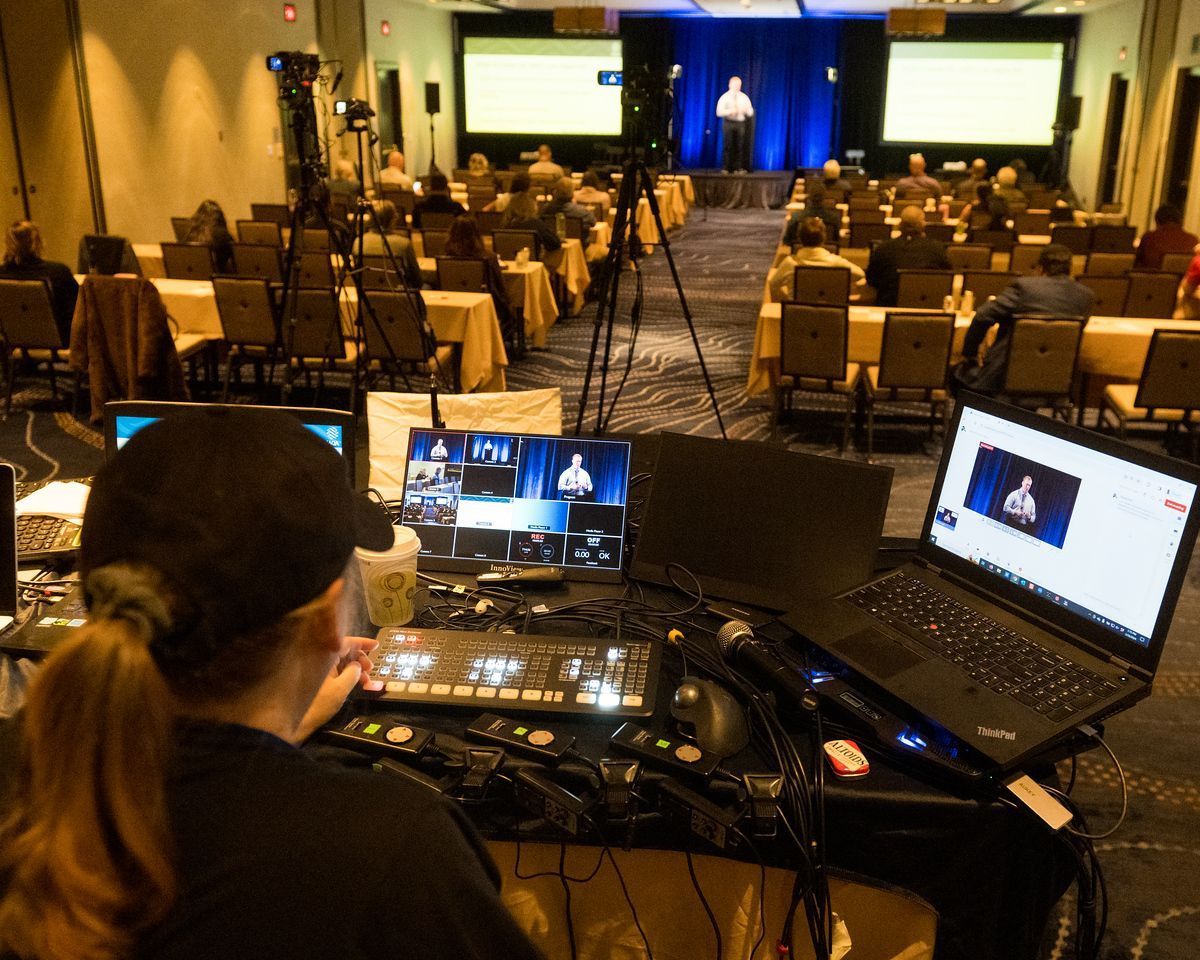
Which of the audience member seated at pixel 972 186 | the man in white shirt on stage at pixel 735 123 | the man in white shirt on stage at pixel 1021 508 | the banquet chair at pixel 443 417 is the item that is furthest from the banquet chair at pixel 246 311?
the man in white shirt on stage at pixel 735 123

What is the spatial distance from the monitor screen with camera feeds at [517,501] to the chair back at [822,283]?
14.2ft

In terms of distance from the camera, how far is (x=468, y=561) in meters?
1.96

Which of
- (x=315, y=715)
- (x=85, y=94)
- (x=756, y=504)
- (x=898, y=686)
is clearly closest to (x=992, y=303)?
(x=756, y=504)

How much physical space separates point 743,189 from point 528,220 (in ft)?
32.0

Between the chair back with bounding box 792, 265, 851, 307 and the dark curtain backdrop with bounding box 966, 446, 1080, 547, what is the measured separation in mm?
4433

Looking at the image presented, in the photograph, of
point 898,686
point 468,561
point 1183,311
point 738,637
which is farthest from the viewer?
point 1183,311

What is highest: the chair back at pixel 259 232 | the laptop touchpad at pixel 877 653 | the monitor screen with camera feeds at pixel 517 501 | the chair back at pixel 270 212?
the chair back at pixel 270 212

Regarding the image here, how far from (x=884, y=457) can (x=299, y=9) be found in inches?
391

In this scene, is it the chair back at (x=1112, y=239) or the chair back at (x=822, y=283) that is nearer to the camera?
the chair back at (x=822, y=283)

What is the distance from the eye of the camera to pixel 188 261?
6.64 metres

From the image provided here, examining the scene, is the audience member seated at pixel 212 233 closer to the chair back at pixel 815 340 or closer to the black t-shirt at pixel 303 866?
the chair back at pixel 815 340

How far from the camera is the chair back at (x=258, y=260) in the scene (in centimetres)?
659

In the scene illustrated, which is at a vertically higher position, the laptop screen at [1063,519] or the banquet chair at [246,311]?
the laptop screen at [1063,519]

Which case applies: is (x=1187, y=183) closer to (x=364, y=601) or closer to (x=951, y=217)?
(x=951, y=217)
